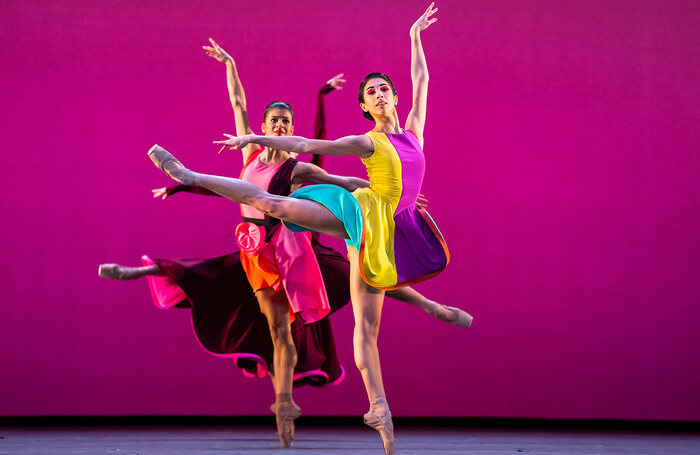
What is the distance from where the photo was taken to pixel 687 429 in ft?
14.7

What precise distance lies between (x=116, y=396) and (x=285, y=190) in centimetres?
185

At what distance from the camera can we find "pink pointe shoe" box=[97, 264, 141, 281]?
138 inches

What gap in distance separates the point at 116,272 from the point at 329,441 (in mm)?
1307

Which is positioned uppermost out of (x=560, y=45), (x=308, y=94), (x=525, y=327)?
(x=560, y=45)

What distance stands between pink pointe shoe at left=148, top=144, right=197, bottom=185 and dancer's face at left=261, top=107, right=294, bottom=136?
34.9 inches

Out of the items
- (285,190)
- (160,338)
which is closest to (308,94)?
(285,190)

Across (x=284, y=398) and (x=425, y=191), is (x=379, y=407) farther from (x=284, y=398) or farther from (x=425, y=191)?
(x=425, y=191)

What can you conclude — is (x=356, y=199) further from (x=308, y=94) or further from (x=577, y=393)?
(x=577, y=393)

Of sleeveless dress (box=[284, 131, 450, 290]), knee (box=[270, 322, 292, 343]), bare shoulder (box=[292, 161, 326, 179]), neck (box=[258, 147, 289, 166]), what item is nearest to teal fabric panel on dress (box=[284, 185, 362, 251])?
sleeveless dress (box=[284, 131, 450, 290])

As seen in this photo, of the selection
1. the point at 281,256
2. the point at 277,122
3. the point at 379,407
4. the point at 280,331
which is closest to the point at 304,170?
the point at 277,122

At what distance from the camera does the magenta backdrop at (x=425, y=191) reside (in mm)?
4473

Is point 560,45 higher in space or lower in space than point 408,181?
higher

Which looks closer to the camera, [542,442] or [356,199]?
[356,199]

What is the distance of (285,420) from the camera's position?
3.45 metres
